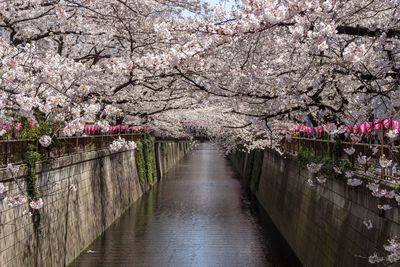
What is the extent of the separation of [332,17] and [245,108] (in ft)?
62.7

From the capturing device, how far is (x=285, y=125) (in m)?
26.1

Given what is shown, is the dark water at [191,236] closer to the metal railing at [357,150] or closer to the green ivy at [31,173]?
the metal railing at [357,150]

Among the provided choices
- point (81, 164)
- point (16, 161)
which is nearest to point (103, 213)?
point (81, 164)

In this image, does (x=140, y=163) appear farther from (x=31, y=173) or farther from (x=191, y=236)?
(x=31, y=173)

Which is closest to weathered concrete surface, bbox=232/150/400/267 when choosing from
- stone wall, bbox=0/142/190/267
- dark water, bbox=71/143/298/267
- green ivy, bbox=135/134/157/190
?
dark water, bbox=71/143/298/267

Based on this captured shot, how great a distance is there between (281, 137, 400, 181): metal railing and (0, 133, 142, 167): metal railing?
8.67m

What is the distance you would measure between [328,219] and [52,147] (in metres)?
9.39

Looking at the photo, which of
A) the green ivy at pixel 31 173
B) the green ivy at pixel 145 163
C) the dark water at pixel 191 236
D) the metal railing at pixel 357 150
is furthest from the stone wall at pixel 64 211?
the metal railing at pixel 357 150

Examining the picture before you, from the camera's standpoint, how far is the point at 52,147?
17.6 m

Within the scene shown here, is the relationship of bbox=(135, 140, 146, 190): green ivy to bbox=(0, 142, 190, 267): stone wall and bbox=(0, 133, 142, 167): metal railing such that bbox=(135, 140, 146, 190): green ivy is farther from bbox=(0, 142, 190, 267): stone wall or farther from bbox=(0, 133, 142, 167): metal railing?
bbox=(0, 133, 142, 167): metal railing

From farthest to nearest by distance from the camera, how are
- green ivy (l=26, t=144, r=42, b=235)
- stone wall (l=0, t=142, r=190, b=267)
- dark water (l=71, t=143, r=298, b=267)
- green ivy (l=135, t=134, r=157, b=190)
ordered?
green ivy (l=135, t=134, r=157, b=190) → dark water (l=71, t=143, r=298, b=267) → green ivy (l=26, t=144, r=42, b=235) → stone wall (l=0, t=142, r=190, b=267)

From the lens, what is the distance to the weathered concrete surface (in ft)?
38.8

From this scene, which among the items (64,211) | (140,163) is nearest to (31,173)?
(64,211)

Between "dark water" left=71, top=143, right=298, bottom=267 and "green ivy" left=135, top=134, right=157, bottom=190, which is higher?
"green ivy" left=135, top=134, right=157, bottom=190
